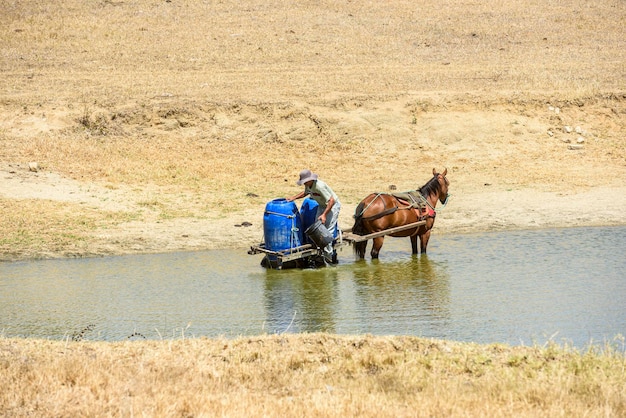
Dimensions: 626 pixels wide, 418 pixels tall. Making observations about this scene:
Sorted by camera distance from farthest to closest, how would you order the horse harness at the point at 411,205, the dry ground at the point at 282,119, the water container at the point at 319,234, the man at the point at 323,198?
the dry ground at the point at 282,119
the horse harness at the point at 411,205
the water container at the point at 319,234
the man at the point at 323,198

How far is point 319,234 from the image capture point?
14148mm

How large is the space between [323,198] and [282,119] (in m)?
11.7

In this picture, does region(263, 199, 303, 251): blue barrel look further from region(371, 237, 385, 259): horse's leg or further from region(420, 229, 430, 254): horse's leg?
region(420, 229, 430, 254): horse's leg

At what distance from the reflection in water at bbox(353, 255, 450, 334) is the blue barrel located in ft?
3.80

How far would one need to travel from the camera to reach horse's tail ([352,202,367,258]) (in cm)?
1519

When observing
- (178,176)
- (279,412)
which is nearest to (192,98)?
(178,176)

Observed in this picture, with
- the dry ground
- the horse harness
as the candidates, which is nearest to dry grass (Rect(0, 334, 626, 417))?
the horse harness

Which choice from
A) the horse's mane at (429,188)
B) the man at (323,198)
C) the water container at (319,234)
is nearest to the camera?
the man at (323,198)

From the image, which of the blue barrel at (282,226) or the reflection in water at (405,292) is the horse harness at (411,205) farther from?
the blue barrel at (282,226)

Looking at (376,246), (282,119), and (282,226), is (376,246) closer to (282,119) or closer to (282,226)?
(282,226)

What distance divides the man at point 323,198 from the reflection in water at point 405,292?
84cm

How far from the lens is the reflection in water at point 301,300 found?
36.8ft

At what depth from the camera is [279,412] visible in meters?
6.95

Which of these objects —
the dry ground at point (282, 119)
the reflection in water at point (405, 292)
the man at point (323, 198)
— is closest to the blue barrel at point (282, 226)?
the man at point (323, 198)
